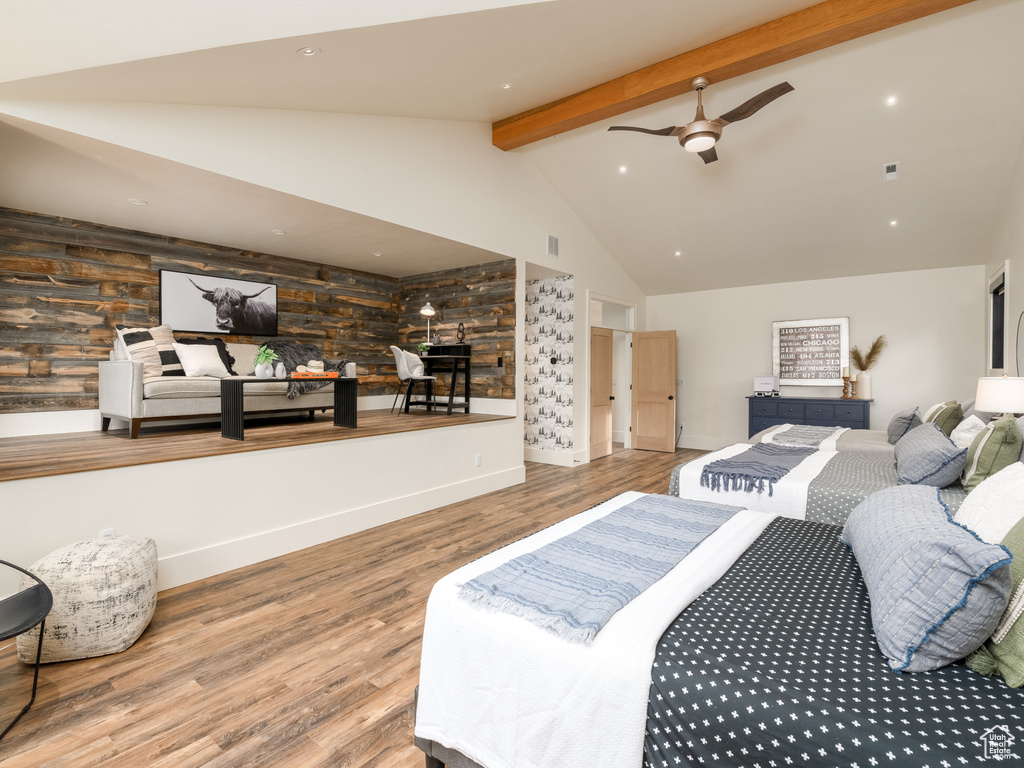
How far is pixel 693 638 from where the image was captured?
4.00 ft

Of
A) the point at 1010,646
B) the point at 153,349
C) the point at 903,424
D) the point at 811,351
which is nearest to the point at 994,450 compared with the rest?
the point at 1010,646

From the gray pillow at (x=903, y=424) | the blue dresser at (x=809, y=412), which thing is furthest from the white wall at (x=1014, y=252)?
the blue dresser at (x=809, y=412)

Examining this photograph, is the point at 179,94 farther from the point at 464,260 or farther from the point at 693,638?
the point at 693,638

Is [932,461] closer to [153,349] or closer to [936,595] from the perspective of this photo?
[936,595]

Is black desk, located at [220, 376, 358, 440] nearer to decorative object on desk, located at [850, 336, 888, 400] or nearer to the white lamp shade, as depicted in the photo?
the white lamp shade

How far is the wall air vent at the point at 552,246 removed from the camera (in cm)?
592

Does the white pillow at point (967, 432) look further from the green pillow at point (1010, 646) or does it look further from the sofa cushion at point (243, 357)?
the sofa cushion at point (243, 357)

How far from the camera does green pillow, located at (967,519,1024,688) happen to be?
1.03m

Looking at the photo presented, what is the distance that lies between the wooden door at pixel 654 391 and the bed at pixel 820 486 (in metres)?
3.56

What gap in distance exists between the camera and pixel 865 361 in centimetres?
653

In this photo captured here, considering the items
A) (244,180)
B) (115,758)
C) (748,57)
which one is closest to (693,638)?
(115,758)

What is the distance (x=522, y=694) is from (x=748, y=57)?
4169mm

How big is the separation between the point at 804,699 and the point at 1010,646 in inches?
18.7

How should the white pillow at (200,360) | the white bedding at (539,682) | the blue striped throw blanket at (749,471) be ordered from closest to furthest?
the white bedding at (539,682)
the blue striped throw blanket at (749,471)
the white pillow at (200,360)
